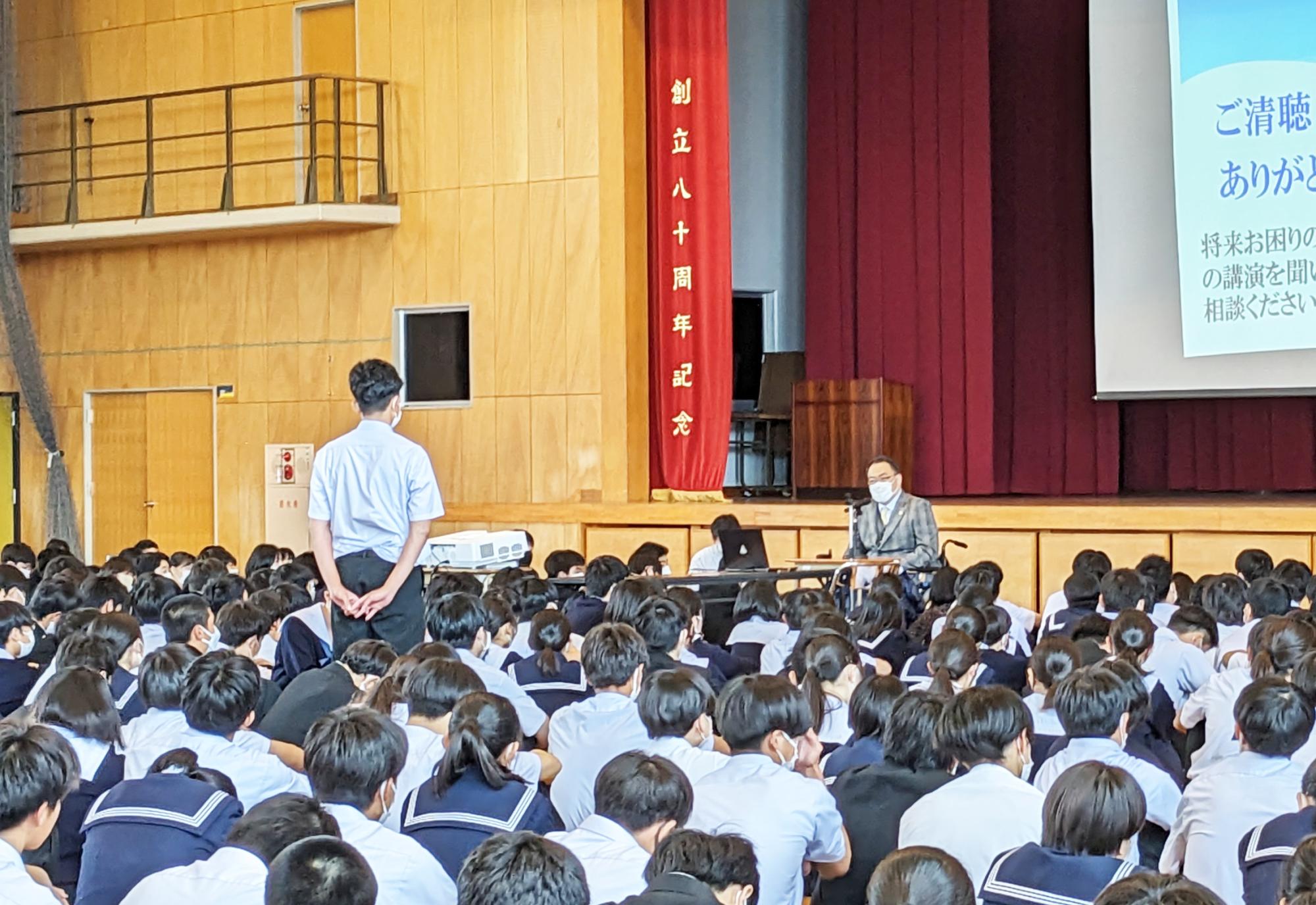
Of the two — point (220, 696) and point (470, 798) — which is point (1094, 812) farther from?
point (220, 696)

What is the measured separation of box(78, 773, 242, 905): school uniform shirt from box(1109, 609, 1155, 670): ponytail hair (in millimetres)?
2902

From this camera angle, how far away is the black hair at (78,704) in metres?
3.75

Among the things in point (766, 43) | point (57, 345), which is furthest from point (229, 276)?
point (766, 43)

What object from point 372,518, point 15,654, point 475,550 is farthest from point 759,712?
point 475,550

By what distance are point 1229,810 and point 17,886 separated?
2278 millimetres

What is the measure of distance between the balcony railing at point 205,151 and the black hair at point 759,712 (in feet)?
27.6

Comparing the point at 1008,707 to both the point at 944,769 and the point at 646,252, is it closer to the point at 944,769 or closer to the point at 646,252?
the point at 944,769

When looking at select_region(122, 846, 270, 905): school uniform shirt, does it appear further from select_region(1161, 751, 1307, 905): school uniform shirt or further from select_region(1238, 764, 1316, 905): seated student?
select_region(1161, 751, 1307, 905): school uniform shirt

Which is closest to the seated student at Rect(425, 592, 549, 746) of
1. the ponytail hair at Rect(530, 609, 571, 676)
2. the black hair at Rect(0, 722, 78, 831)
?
the ponytail hair at Rect(530, 609, 571, 676)

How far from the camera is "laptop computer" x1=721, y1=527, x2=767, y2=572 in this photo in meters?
8.27

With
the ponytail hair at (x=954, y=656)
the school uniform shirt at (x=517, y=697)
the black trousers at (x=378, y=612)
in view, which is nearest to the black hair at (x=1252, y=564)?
the ponytail hair at (x=954, y=656)

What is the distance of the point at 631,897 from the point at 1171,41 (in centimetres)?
946

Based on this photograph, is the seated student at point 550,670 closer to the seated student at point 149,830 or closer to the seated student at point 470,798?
the seated student at point 470,798

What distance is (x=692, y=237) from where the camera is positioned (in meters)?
11.2
